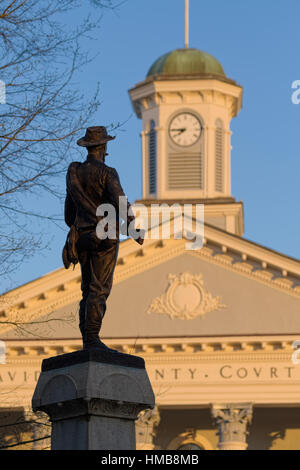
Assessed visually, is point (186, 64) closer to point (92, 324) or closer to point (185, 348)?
point (185, 348)

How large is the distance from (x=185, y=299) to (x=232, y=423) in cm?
404

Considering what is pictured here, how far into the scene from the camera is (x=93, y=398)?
11.5m

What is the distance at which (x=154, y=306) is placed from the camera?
4106cm

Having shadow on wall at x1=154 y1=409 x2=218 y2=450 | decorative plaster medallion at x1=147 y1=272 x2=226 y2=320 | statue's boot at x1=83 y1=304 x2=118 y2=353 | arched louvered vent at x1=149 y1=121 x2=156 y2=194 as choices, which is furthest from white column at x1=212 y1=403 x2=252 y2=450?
statue's boot at x1=83 y1=304 x2=118 y2=353

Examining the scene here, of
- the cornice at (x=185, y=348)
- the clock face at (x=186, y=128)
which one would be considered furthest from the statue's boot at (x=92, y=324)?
the clock face at (x=186, y=128)

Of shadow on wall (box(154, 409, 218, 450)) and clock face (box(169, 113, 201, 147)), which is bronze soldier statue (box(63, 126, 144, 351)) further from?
clock face (box(169, 113, 201, 147))

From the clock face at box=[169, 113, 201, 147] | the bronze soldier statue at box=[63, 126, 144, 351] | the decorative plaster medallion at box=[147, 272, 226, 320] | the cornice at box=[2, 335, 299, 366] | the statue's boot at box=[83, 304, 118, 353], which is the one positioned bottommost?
the statue's boot at box=[83, 304, 118, 353]

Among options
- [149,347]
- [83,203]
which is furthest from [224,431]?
[83,203]

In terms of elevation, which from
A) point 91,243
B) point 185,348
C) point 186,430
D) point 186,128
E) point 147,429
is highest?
point 186,128

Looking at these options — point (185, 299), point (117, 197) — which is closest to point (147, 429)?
point (185, 299)

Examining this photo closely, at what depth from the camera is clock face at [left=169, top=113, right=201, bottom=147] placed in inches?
1935

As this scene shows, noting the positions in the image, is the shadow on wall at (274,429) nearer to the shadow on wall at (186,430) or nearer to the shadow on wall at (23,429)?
the shadow on wall at (186,430)

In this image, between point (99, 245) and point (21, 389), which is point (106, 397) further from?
point (21, 389)
